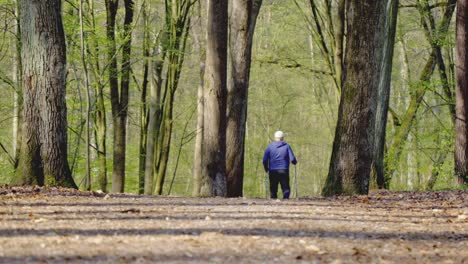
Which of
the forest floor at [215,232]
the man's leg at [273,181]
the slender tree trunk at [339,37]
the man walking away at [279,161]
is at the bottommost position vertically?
the forest floor at [215,232]

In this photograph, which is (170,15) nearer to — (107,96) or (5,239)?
(107,96)

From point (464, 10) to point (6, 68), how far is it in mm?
20578

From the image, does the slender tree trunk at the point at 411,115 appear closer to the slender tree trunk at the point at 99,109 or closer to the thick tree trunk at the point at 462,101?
the thick tree trunk at the point at 462,101

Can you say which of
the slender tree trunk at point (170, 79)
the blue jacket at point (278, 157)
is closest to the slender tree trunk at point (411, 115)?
the slender tree trunk at point (170, 79)

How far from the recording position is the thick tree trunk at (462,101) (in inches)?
715

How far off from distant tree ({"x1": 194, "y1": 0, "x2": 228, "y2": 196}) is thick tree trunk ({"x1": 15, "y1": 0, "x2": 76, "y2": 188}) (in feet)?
12.0

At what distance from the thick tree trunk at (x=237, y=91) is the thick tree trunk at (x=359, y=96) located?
302 centimetres

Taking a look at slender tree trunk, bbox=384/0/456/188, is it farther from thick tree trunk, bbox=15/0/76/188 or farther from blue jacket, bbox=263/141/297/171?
thick tree trunk, bbox=15/0/76/188

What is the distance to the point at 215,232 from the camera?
6.73 meters

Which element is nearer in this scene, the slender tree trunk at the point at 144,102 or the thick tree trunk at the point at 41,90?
the thick tree trunk at the point at 41,90

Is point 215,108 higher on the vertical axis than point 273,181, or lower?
higher

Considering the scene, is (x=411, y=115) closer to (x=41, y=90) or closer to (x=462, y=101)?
(x=462, y=101)

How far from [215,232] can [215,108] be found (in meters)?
7.58

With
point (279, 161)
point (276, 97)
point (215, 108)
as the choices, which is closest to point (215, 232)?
point (215, 108)
